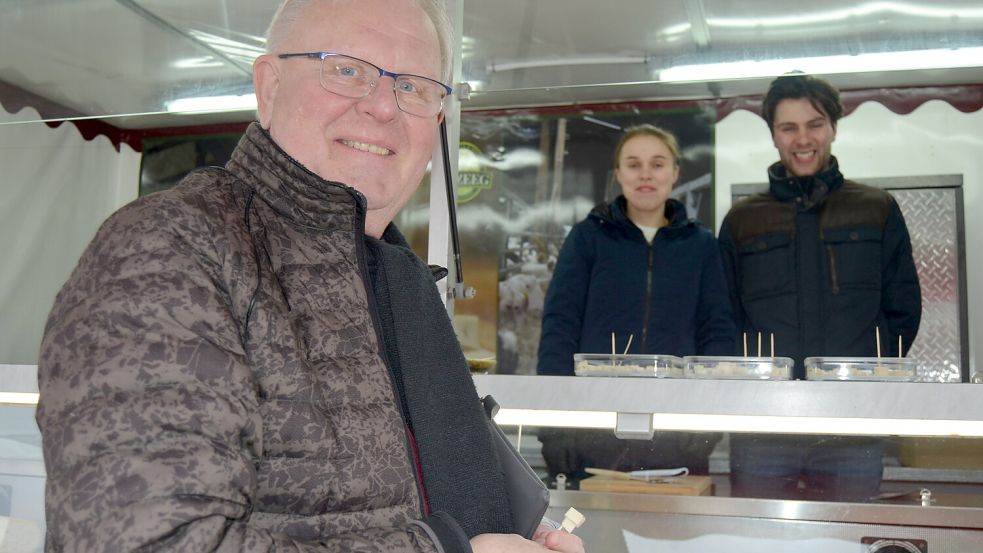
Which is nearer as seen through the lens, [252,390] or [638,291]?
[252,390]

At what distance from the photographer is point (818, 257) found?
334cm

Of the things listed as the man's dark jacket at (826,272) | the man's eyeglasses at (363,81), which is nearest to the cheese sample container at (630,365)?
the man's eyeglasses at (363,81)

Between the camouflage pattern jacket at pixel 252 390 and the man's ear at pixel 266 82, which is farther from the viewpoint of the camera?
the man's ear at pixel 266 82

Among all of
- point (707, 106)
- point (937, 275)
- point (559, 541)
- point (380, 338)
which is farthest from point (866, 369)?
point (707, 106)

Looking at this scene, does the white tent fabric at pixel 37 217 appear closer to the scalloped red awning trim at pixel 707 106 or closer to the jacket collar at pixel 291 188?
the scalloped red awning trim at pixel 707 106

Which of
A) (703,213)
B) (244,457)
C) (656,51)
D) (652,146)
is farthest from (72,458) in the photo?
(703,213)

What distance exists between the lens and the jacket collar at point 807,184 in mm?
3301

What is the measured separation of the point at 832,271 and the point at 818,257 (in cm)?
13

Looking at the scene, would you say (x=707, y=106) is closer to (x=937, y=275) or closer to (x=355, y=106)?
(x=937, y=275)

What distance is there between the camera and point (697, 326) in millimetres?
3307

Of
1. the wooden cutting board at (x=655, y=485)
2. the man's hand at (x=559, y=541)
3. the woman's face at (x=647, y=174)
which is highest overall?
the woman's face at (x=647, y=174)

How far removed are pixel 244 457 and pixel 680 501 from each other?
3.56ft

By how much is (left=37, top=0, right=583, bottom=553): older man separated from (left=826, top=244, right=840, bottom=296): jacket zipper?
2.20 metres

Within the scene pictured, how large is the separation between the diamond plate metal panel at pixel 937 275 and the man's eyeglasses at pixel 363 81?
500cm
